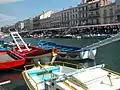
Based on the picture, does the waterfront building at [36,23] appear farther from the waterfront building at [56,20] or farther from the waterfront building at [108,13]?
the waterfront building at [108,13]

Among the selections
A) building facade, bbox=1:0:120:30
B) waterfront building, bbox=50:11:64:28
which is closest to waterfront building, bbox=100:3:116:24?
building facade, bbox=1:0:120:30

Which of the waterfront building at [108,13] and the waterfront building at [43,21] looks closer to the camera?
the waterfront building at [108,13]

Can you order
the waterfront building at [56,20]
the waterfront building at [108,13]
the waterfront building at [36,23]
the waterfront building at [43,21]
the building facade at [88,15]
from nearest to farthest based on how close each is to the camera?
the waterfront building at [108,13] → the building facade at [88,15] → the waterfront building at [56,20] → the waterfront building at [43,21] → the waterfront building at [36,23]

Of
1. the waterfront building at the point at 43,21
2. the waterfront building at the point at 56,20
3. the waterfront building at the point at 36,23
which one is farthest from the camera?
the waterfront building at the point at 36,23

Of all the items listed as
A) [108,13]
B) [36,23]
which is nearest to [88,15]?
[108,13]

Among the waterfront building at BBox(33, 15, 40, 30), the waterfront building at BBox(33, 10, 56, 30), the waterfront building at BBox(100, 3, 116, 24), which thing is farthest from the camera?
the waterfront building at BBox(33, 15, 40, 30)

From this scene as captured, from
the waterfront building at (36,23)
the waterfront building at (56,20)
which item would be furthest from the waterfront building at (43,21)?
the waterfront building at (56,20)

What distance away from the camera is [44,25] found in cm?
16575

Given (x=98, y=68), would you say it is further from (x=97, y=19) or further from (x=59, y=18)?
(x=59, y=18)

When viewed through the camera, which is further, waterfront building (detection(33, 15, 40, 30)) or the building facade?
waterfront building (detection(33, 15, 40, 30))

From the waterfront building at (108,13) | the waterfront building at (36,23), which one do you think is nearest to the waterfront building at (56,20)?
the waterfront building at (36,23)

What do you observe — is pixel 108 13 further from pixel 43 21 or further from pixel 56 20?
pixel 43 21

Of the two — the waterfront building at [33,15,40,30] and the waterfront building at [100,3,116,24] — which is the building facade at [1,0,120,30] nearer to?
the waterfront building at [100,3,116,24]

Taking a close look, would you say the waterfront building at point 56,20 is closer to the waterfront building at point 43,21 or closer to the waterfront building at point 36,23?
the waterfront building at point 43,21
